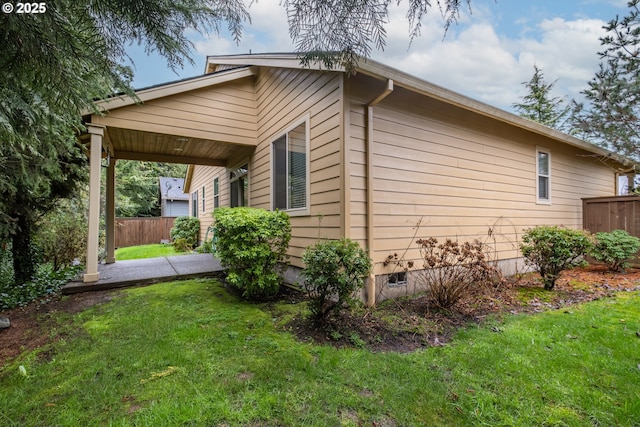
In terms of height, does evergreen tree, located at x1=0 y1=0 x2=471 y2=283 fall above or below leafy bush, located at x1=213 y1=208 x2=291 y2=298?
above

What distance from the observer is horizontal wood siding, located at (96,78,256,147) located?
5219 millimetres

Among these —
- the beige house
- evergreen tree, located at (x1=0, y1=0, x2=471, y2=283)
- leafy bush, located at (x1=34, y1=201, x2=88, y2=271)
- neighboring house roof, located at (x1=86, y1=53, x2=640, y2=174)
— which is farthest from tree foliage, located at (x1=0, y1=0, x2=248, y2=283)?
leafy bush, located at (x1=34, y1=201, x2=88, y2=271)

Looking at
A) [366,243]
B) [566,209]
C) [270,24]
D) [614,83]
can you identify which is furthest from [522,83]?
[270,24]

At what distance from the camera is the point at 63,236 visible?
6777mm

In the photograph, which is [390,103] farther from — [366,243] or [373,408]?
[373,408]

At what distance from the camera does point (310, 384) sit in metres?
2.15

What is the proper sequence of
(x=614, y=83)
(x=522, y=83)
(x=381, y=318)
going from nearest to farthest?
(x=381, y=318), (x=614, y=83), (x=522, y=83)

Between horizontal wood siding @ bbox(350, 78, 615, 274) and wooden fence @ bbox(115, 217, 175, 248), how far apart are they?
48.4 ft

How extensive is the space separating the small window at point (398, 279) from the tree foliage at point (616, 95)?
3775 mm

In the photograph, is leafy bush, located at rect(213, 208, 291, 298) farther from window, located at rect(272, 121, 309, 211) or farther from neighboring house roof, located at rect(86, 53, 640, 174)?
neighboring house roof, located at rect(86, 53, 640, 174)

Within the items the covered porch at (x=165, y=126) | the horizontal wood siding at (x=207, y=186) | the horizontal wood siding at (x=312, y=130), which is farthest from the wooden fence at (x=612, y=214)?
the horizontal wood siding at (x=207, y=186)

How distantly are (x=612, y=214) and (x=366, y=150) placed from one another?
740 centimetres

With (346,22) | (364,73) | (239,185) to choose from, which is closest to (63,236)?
(239,185)

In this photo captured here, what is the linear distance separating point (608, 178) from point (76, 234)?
48.6 feet
